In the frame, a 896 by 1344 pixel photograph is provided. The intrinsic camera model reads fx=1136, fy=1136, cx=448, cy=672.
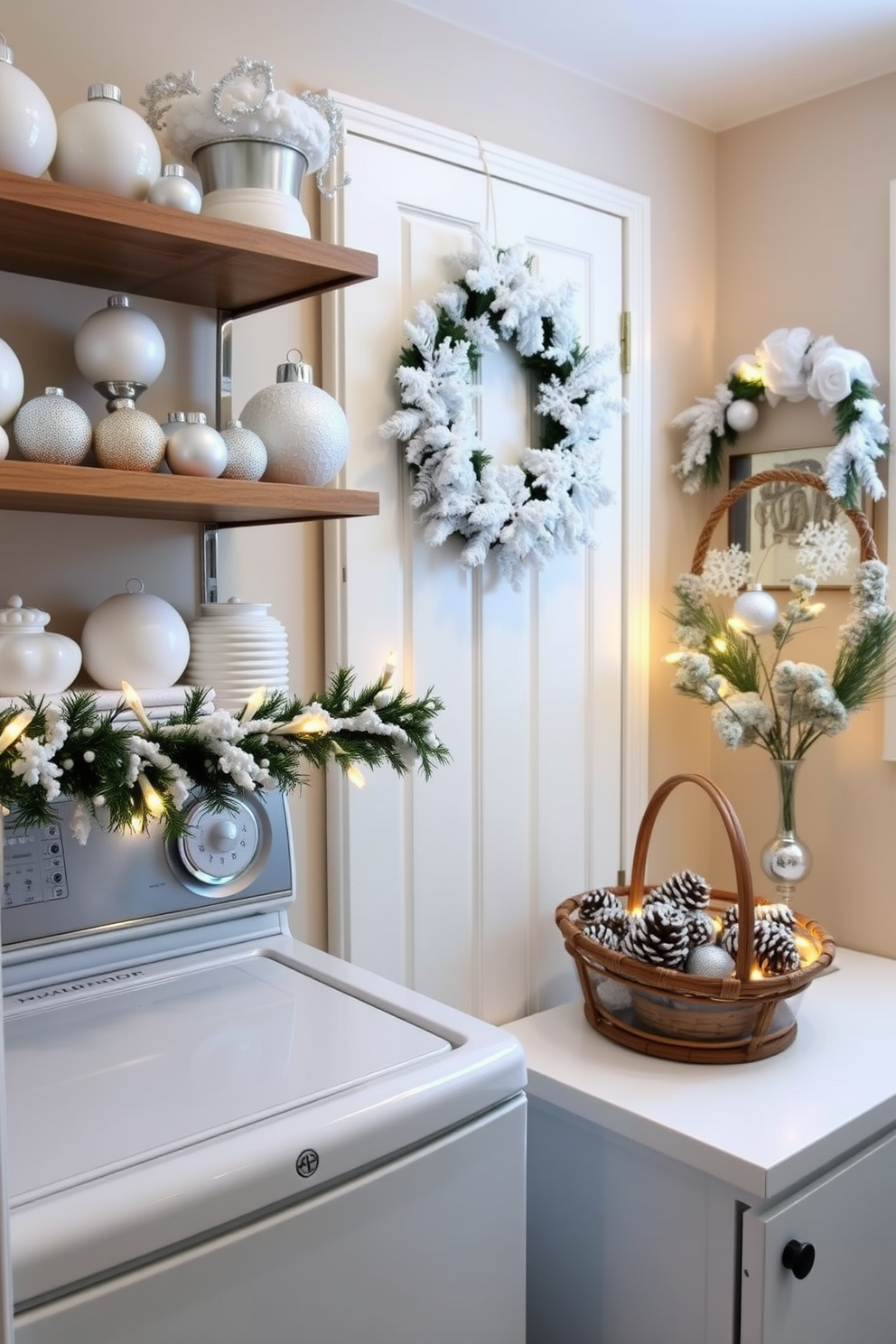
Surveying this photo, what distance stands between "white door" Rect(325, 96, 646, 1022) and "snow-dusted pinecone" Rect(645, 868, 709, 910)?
304 mm

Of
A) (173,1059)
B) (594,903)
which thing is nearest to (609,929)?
(594,903)

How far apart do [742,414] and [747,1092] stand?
55.1 inches

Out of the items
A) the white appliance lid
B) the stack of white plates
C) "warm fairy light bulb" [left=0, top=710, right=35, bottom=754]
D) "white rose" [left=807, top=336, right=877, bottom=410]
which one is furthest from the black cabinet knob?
"white rose" [left=807, top=336, right=877, bottom=410]

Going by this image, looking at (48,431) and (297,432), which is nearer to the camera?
(48,431)

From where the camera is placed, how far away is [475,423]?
2.02m

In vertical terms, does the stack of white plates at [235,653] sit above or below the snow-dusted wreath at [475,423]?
below

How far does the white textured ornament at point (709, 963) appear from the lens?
1.76m

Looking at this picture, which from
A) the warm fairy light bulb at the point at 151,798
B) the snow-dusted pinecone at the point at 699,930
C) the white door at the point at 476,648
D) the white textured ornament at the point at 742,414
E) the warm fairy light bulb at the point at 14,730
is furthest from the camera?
the white textured ornament at the point at 742,414

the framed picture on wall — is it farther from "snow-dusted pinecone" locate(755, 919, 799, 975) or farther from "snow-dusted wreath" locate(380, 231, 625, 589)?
"snow-dusted pinecone" locate(755, 919, 799, 975)

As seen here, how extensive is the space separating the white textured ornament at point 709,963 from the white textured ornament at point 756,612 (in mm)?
707

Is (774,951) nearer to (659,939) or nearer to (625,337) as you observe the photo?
(659,939)

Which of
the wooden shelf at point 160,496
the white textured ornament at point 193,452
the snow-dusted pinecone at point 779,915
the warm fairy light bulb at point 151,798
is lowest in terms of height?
the snow-dusted pinecone at point 779,915

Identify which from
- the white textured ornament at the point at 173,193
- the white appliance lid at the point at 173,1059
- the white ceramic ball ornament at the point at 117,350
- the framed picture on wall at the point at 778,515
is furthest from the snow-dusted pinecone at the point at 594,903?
the white textured ornament at the point at 173,193

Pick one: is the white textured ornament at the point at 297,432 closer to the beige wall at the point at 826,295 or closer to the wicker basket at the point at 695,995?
the wicker basket at the point at 695,995
